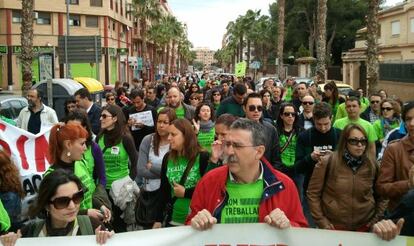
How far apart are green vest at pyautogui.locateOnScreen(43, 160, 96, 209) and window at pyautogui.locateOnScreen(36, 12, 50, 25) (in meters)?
46.1

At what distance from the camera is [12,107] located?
15062 mm

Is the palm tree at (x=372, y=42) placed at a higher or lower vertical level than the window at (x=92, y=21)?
lower

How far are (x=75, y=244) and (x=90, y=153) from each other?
6.19 ft

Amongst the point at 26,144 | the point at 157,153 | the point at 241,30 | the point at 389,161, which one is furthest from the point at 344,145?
the point at 241,30

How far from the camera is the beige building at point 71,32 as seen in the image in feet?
150

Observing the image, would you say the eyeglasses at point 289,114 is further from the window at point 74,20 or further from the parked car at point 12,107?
the window at point 74,20

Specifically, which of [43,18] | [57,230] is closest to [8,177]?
[57,230]

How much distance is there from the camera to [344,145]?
462cm

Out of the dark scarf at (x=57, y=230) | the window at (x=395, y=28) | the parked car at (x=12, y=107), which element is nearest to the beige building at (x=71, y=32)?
the window at (x=395, y=28)

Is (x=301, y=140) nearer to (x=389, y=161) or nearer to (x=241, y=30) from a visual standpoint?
(x=389, y=161)

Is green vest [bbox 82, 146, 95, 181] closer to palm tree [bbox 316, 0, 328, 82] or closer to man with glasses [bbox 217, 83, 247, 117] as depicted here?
man with glasses [bbox 217, 83, 247, 117]

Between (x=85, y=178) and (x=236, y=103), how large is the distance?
460 cm

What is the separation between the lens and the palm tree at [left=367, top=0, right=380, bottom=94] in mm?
16562

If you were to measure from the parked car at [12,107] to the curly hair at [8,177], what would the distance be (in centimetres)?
1031
